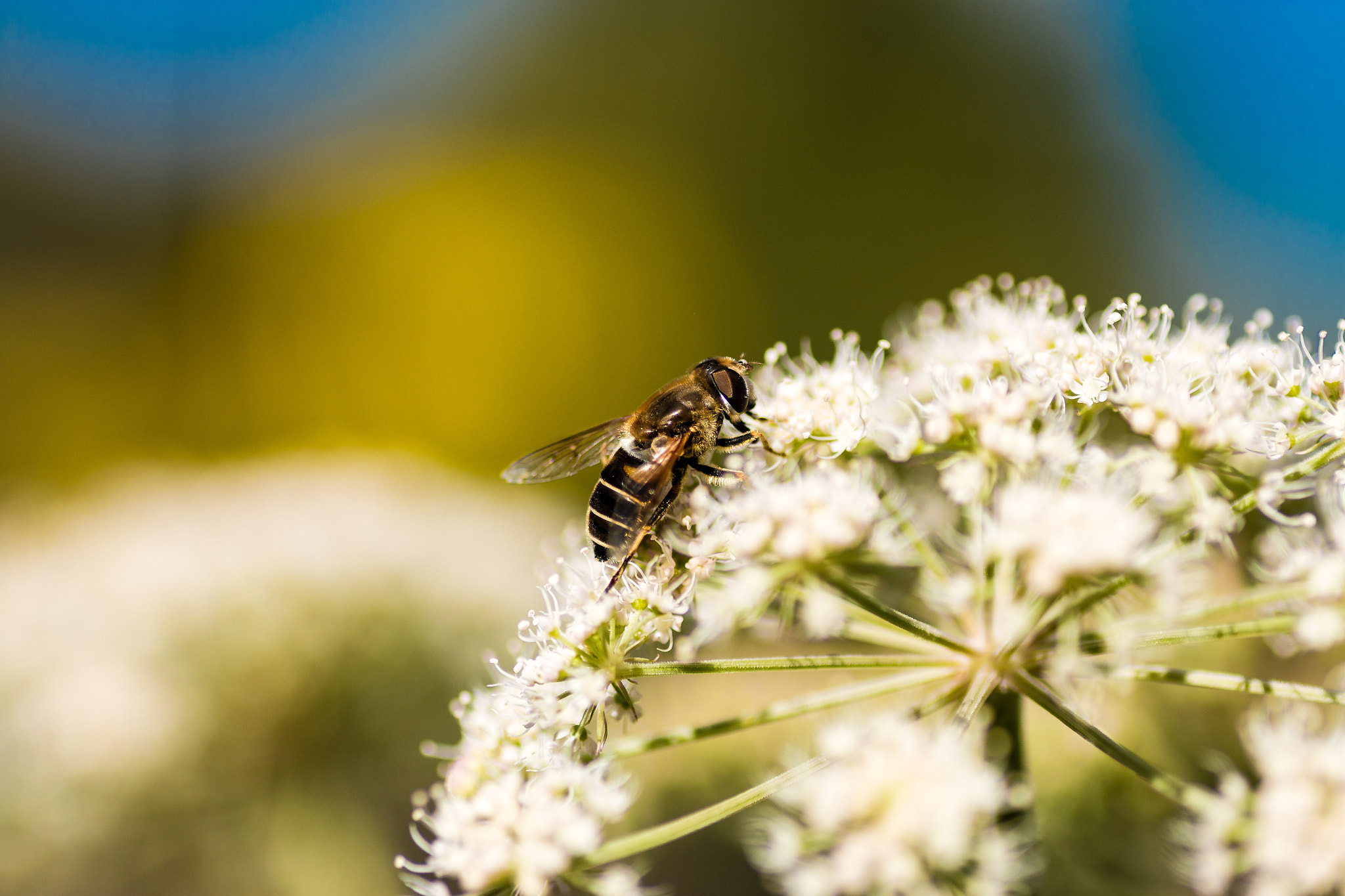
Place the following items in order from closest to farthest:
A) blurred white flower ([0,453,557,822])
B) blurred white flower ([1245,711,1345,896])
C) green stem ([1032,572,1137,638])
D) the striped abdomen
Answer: blurred white flower ([1245,711,1345,896])
green stem ([1032,572,1137,638])
the striped abdomen
blurred white flower ([0,453,557,822])

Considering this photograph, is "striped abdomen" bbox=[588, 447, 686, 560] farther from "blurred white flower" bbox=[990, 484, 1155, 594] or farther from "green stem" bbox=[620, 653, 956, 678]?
"blurred white flower" bbox=[990, 484, 1155, 594]

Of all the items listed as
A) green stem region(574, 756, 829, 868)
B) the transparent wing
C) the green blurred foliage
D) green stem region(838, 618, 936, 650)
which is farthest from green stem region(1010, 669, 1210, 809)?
the green blurred foliage

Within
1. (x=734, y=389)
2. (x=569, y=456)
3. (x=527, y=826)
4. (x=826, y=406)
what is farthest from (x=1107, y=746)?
(x=569, y=456)

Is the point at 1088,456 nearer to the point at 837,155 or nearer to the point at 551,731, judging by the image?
the point at 551,731

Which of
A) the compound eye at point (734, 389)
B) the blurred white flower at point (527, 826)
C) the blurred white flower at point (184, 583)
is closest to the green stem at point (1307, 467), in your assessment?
the compound eye at point (734, 389)

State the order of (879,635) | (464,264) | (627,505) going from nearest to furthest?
(879,635) < (627,505) < (464,264)

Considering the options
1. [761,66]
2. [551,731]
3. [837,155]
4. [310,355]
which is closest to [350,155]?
[310,355]

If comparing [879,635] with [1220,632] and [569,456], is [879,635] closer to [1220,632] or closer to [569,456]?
[1220,632]
